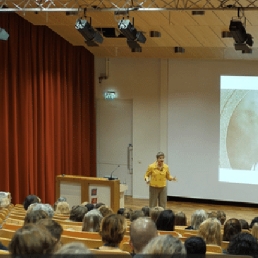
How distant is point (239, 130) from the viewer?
11.9 metres

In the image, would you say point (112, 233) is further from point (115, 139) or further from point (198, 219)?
point (115, 139)

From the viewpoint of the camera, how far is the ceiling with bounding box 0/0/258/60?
26.7 ft

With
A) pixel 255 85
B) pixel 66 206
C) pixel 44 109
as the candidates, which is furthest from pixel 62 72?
pixel 66 206

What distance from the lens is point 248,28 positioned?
368 inches

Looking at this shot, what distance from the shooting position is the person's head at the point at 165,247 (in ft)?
7.12

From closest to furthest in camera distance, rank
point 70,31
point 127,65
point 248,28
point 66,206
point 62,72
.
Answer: point 66,206 → point 248,28 → point 70,31 → point 62,72 → point 127,65

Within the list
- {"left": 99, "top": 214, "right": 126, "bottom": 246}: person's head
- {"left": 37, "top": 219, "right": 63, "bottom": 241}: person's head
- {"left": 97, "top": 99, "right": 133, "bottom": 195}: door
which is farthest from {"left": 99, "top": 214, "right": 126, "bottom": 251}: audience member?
{"left": 97, "top": 99, "right": 133, "bottom": 195}: door

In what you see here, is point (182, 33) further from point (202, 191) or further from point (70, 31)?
point (202, 191)

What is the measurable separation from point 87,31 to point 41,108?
3.48 m

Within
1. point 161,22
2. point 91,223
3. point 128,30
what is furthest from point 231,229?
point 161,22

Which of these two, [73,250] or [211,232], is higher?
[73,250]

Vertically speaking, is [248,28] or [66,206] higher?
[248,28]

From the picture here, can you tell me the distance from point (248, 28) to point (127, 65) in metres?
4.17

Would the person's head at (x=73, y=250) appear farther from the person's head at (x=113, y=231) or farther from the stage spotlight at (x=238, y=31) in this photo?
the stage spotlight at (x=238, y=31)
